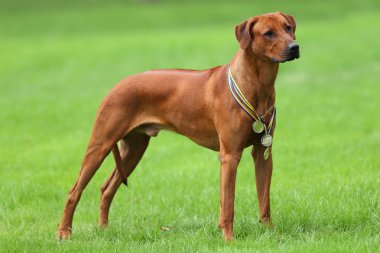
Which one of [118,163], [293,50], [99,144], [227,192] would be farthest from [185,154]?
[293,50]

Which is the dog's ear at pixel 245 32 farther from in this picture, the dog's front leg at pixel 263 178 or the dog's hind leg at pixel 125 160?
the dog's hind leg at pixel 125 160

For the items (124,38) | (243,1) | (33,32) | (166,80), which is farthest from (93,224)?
(243,1)

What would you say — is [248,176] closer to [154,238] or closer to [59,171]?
[59,171]

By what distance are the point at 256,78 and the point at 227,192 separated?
0.99 meters

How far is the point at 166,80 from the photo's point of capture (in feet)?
23.8

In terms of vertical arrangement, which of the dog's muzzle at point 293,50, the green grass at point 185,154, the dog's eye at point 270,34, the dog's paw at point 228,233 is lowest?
the green grass at point 185,154

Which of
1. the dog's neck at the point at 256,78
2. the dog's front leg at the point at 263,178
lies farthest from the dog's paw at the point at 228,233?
the dog's neck at the point at 256,78

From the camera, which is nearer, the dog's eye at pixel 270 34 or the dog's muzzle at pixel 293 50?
the dog's muzzle at pixel 293 50

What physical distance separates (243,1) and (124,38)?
13.4m

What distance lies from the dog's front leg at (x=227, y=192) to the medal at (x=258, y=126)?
25cm


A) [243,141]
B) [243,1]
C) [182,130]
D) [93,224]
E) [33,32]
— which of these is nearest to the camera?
[243,141]

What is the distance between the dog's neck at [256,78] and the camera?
6.63m

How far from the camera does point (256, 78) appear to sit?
262 inches

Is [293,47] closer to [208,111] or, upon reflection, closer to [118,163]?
[208,111]
